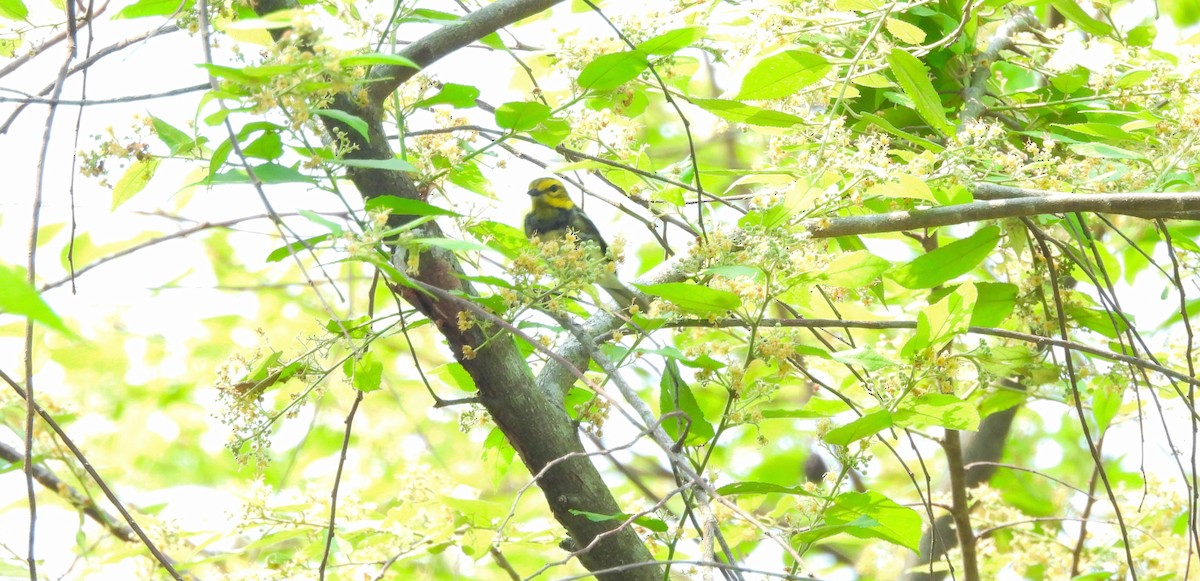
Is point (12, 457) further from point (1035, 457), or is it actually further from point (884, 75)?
point (1035, 457)

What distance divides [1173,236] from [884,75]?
697mm

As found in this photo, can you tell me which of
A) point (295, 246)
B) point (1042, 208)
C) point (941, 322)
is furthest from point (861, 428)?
point (295, 246)

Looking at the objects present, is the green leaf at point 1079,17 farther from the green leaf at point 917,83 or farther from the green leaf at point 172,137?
the green leaf at point 172,137

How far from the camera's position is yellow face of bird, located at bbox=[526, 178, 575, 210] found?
4152 mm

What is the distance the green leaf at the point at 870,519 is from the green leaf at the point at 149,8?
4.11 feet

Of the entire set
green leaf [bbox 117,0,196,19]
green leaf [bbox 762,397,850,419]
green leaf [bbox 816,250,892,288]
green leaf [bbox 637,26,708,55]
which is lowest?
green leaf [bbox 762,397,850,419]

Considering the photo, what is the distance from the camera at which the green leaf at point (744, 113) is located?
1.67 m

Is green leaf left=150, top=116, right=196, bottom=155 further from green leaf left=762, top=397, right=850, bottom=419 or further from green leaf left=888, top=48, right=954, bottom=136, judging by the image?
green leaf left=888, top=48, right=954, bottom=136

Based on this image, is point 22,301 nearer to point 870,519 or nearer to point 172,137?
point 172,137

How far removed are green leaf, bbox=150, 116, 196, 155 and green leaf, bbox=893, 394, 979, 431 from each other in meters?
1.14

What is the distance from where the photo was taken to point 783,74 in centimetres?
171

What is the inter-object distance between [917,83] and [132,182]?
123 cm

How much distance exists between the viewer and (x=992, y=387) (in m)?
2.46

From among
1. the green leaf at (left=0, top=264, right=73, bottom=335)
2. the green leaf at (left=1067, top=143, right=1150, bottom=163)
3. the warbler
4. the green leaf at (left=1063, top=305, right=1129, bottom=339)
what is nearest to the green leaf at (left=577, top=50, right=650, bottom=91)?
the green leaf at (left=1067, top=143, right=1150, bottom=163)
